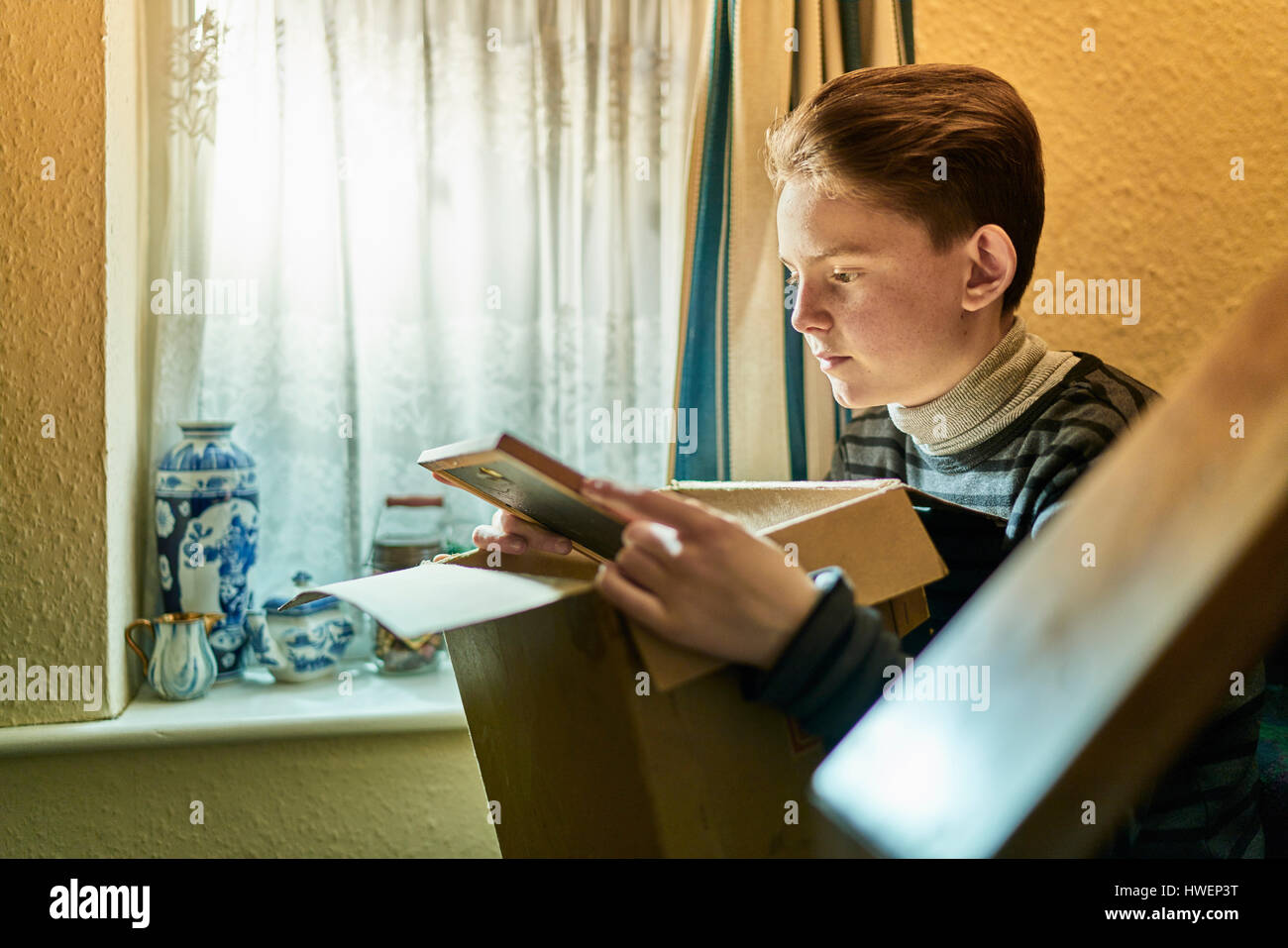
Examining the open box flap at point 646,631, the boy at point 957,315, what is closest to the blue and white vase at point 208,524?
the boy at point 957,315

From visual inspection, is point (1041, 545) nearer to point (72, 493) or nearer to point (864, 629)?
point (864, 629)

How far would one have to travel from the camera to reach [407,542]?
62.6 inches

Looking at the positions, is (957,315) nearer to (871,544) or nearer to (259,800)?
(871,544)

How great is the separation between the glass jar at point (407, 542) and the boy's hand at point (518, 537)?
0.70 m

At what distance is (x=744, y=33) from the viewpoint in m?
1.50

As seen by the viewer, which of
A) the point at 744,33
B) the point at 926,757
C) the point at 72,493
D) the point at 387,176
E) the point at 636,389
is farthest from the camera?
the point at 636,389

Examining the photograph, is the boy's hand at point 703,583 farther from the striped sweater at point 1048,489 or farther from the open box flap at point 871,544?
the striped sweater at point 1048,489

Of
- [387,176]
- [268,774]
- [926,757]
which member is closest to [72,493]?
[268,774]

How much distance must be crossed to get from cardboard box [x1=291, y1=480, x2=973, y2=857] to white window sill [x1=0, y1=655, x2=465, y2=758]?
71 cm

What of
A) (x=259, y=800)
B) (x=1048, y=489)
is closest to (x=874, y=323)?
(x=1048, y=489)

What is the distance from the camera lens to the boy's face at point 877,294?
1.01 m

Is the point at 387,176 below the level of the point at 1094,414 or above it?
above
